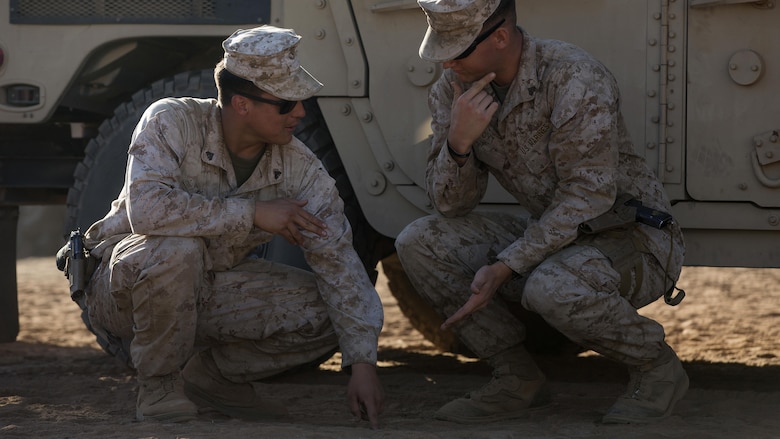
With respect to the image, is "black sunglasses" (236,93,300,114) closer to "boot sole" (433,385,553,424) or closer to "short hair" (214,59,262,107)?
"short hair" (214,59,262,107)

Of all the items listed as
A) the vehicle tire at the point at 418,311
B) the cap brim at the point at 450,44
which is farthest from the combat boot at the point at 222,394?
the vehicle tire at the point at 418,311

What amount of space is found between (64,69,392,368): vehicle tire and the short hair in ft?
2.40

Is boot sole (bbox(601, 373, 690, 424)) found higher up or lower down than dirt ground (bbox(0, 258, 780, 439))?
higher up

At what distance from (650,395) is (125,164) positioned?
Answer: 209cm

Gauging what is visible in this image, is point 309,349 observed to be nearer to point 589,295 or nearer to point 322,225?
point 322,225

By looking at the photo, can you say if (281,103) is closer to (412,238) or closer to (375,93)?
(412,238)

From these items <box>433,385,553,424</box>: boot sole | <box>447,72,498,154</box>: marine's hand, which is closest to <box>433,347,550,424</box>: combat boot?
<box>433,385,553,424</box>: boot sole

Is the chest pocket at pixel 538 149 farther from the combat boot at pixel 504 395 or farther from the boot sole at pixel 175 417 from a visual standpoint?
the boot sole at pixel 175 417

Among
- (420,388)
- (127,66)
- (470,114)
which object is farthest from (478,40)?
(127,66)

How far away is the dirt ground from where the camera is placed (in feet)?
10.6

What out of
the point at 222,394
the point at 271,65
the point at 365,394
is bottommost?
the point at 222,394

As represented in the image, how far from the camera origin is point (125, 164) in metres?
4.36

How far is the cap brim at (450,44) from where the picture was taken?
345 centimetres

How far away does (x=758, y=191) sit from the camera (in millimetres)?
3877
